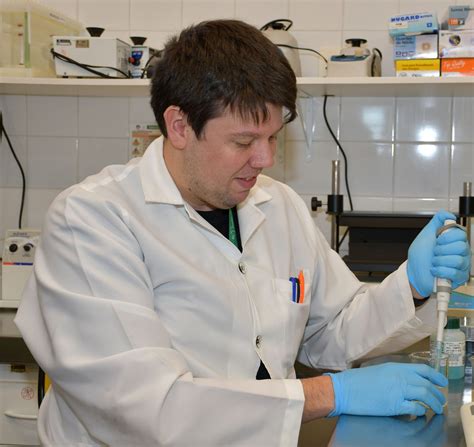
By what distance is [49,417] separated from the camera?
1.37 metres

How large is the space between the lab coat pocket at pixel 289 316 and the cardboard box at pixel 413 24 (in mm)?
1201

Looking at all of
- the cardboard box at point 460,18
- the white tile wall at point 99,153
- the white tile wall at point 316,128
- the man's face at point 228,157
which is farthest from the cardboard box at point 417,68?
the man's face at point 228,157

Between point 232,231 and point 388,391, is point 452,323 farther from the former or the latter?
point 232,231

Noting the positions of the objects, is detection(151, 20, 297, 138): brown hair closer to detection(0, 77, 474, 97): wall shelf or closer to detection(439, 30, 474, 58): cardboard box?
detection(0, 77, 474, 97): wall shelf

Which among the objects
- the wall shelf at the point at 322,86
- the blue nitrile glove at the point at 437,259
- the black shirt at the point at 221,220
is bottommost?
the blue nitrile glove at the point at 437,259

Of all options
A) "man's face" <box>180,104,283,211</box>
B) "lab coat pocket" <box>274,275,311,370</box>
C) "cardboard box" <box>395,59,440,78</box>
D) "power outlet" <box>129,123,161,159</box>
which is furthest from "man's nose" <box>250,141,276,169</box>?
"power outlet" <box>129,123,161,159</box>

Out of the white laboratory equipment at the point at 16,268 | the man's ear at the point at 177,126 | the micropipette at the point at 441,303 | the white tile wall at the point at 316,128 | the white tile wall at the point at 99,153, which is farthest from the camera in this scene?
the white tile wall at the point at 99,153

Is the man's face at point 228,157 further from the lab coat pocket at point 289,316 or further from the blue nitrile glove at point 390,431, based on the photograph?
the blue nitrile glove at point 390,431

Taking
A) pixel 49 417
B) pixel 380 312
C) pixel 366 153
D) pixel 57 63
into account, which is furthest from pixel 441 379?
pixel 57 63

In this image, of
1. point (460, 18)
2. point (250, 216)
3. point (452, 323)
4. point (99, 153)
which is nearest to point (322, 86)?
point (460, 18)

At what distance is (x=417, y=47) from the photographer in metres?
2.30

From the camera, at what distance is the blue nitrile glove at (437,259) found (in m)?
1.30

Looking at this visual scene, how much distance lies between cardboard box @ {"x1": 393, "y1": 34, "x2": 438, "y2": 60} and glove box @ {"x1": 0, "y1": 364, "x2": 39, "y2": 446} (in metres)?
1.45

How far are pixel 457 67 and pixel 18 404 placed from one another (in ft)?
5.34
